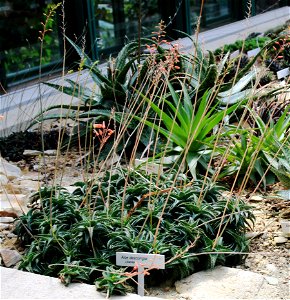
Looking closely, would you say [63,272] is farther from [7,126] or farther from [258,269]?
[7,126]

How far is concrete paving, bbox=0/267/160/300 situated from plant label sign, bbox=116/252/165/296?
3.9 inches

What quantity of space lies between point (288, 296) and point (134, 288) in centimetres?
62

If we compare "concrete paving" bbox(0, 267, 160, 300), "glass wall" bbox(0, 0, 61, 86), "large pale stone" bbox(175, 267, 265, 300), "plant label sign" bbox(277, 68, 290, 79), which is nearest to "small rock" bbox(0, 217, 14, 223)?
"concrete paving" bbox(0, 267, 160, 300)

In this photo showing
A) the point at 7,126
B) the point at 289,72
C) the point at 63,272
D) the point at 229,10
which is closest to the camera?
the point at 63,272

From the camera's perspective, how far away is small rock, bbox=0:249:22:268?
115 inches


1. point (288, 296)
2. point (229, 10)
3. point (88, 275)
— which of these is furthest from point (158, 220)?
point (229, 10)

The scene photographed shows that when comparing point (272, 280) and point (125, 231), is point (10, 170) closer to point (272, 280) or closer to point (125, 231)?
point (125, 231)

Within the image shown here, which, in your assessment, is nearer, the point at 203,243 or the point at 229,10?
the point at 203,243

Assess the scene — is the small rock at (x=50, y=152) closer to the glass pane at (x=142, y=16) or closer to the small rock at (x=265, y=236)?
the small rock at (x=265, y=236)

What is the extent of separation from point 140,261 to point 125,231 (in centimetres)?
25

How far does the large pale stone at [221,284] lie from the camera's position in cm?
268

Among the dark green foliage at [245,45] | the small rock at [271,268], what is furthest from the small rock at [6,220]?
the dark green foliage at [245,45]

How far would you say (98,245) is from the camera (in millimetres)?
2881

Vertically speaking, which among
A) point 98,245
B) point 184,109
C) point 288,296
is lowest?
point 288,296
